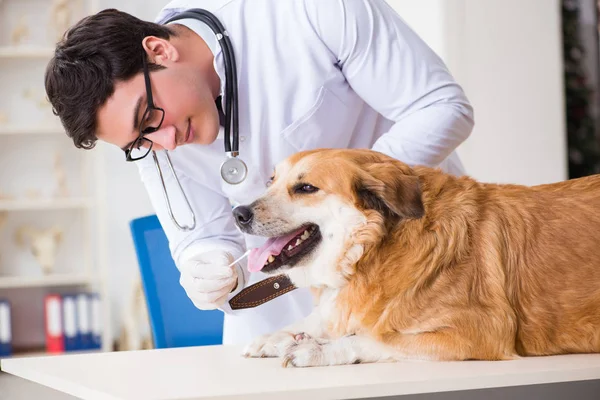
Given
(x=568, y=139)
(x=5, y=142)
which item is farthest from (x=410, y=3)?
(x=5, y=142)

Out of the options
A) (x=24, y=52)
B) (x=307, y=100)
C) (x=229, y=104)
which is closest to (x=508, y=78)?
(x=307, y=100)

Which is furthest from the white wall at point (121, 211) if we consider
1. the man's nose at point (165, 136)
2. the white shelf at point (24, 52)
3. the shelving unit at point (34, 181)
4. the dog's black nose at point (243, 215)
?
the dog's black nose at point (243, 215)

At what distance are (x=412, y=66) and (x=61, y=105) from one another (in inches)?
29.9

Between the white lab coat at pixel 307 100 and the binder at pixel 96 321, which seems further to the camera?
the binder at pixel 96 321

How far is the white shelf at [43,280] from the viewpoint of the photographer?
4.68 m

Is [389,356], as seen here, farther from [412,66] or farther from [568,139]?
[568,139]

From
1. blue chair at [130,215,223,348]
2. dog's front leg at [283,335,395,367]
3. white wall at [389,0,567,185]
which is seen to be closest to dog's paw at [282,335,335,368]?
dog's front leg at [283,335,395,367]

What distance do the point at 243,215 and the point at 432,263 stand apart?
0.37 metres

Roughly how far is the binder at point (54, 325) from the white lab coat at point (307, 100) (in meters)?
3.02

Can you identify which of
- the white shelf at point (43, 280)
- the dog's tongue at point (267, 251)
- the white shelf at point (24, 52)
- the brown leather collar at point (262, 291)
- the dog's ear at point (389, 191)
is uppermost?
the white shelf at point (24, 52)

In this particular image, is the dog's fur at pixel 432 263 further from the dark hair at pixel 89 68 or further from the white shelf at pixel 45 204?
the white shelf at pixel 45 204

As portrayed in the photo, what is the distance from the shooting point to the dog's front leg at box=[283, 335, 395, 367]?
1.21 m

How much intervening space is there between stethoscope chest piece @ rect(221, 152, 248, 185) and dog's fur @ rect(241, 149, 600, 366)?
10.9 inches

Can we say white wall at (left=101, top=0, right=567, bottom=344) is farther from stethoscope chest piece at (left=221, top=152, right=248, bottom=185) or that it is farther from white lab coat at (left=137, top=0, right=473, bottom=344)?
stethoscope chest piece at (left=221, top=152, right=248, bottom=185)
